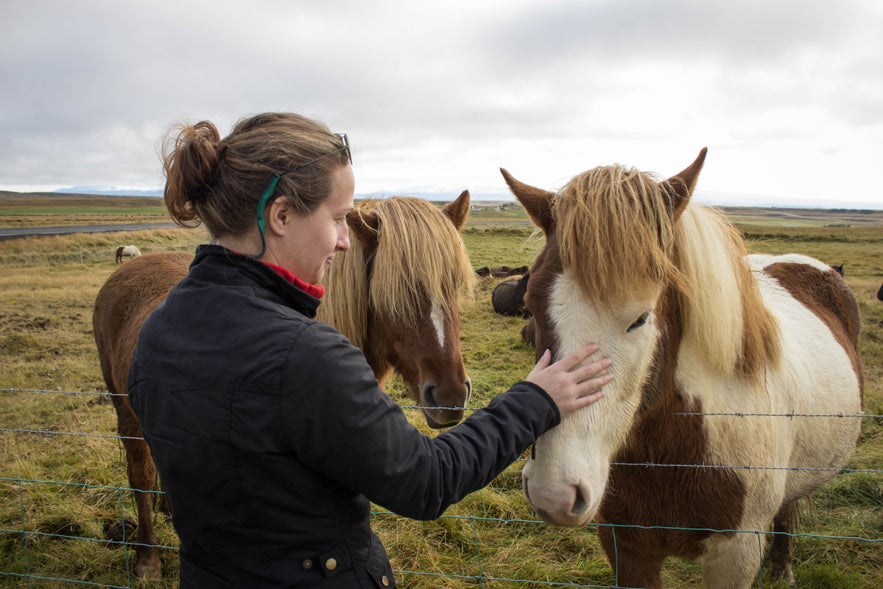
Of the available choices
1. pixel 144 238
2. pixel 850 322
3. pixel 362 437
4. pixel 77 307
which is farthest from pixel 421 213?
pixel 144 238

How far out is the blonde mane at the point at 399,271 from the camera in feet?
9.18

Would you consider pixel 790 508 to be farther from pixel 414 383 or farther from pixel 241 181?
pixel 241 181

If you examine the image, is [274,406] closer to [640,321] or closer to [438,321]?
[640,321]

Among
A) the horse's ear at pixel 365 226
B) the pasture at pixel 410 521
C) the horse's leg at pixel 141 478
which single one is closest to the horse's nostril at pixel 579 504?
the pasture at pixel 410 521

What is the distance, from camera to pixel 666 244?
6.11ft

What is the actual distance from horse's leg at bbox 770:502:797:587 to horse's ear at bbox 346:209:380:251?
329 centimetres

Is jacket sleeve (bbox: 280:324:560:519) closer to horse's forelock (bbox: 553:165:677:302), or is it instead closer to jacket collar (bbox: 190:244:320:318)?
jacket collar (bbox: 190:244:320:318)

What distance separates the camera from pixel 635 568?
2.41 metres

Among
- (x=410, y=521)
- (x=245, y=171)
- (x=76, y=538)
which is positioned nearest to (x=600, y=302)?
(x=245, y=171)

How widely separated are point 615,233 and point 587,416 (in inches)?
24.1

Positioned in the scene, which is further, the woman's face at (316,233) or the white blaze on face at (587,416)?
the white blaze on face at (587,416)

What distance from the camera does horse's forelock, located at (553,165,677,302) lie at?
171cm

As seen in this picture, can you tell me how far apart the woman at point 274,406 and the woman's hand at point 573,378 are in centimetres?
12

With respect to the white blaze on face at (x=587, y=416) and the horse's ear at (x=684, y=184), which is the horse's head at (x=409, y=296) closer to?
the white blaze on face at (x=587, y=416)
